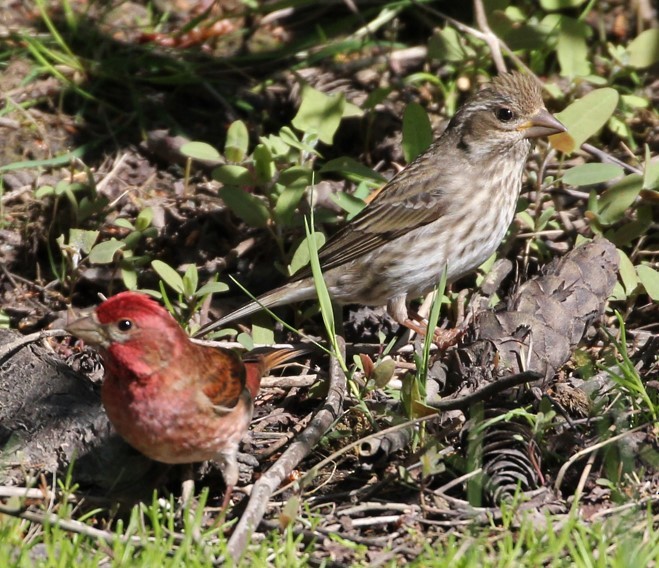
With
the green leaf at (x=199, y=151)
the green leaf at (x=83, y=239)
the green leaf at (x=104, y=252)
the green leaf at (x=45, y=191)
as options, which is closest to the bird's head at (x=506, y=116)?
the green leaf at (x=199, y=151)

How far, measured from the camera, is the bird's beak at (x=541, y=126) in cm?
599

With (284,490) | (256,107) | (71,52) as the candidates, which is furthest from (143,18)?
(284,490)

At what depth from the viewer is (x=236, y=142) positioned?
20.4 feet

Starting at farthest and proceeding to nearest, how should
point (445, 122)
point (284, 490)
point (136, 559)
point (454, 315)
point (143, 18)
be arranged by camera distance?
point (143, 18) < point (445, 122) < point (454, 315) < point (284, 490) < point (136, 559)

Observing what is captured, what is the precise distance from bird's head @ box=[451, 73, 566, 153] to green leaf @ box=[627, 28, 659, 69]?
3.11 feet

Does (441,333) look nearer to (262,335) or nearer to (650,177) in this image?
(262,335)

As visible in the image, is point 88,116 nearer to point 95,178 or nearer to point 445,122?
point 95,178

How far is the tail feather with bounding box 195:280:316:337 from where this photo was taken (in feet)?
19.4

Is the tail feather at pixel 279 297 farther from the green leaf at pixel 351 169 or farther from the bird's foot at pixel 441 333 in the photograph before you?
the green leaf at pixel 351 169

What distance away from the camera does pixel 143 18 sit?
8234 mm

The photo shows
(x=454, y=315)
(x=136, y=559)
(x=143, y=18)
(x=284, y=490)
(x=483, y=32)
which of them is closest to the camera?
(x=136, y=559)

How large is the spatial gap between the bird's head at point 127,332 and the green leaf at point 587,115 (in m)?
2.87

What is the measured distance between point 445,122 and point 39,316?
300 centimetres

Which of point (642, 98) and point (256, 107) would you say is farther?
point (256, 107)
